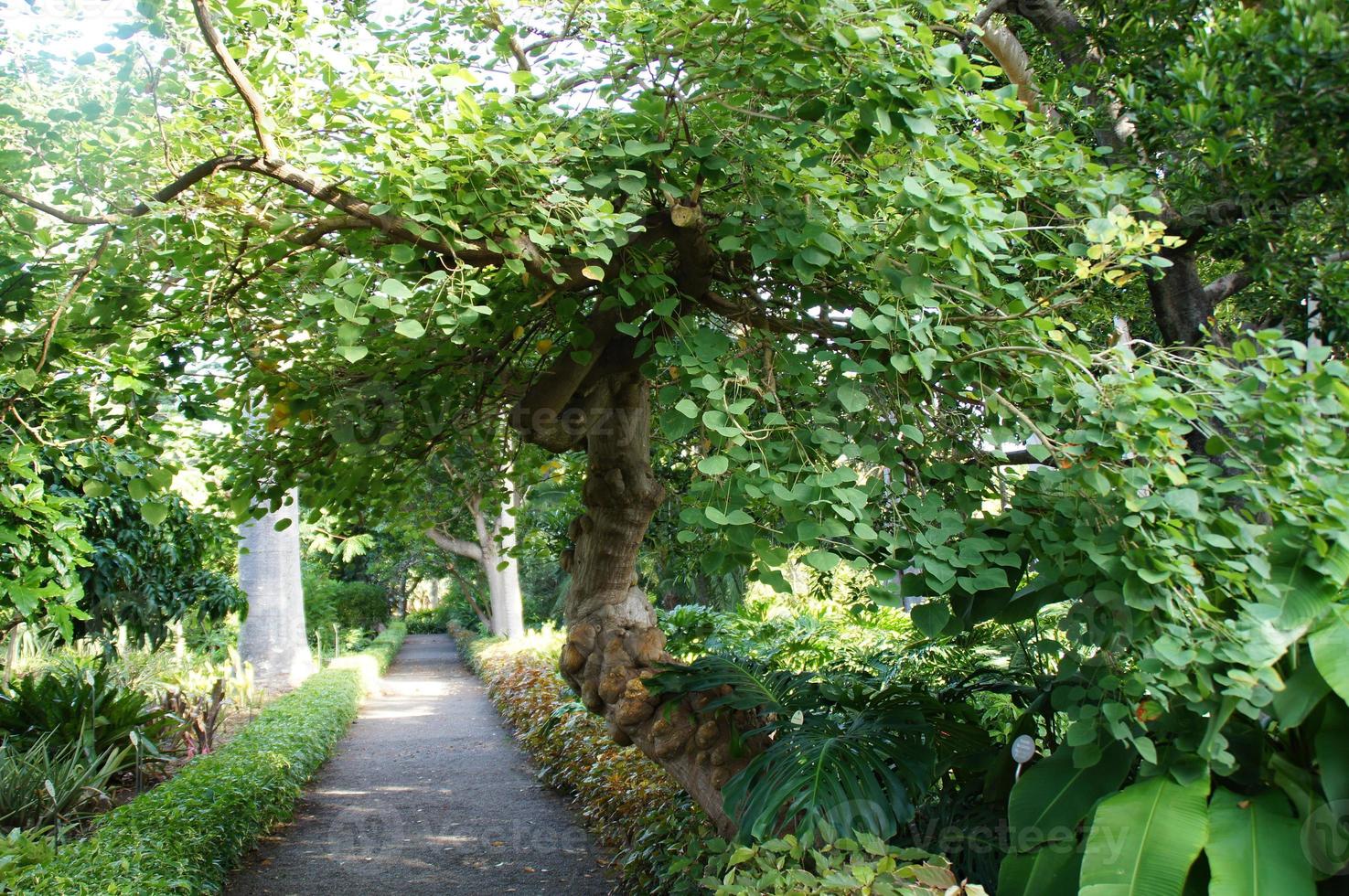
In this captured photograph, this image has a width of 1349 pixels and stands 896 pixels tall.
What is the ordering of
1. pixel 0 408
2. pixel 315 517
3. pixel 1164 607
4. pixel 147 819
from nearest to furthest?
pixel 1164 607 < pixel 0 408 < pixel 315 517 < pixel 147 819

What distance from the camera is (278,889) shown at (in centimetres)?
636

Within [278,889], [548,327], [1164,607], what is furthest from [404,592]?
[1164,607]

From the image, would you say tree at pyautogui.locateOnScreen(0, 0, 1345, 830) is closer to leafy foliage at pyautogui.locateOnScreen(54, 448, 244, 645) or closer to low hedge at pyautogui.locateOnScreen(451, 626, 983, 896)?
low hedge at pyautogui.locateOnScreen(451, 626, 983, 896)

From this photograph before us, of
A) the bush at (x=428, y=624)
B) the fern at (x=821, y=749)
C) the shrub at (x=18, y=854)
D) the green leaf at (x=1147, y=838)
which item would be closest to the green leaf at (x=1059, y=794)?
the green leaf at (x=1147, y=838)

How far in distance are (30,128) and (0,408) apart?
3.31 ft

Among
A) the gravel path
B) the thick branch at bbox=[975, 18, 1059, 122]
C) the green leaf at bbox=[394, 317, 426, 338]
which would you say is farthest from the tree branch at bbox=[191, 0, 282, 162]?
the gravel path

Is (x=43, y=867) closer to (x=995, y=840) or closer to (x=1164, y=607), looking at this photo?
(x=995, y=840)

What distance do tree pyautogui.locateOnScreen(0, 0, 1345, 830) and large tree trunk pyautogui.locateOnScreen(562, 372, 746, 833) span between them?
71 centimetres

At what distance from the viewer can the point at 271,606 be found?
13438 mm

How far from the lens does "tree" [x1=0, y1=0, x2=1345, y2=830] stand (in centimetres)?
296

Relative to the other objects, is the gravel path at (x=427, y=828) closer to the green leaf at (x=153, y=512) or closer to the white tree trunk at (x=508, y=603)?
the green leaf at (x=153, y=512)

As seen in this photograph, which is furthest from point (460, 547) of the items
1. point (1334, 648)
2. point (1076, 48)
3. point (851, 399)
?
point (1334, 648)

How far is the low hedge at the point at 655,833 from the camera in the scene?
3.02 meters

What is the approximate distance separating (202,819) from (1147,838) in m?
5.67
